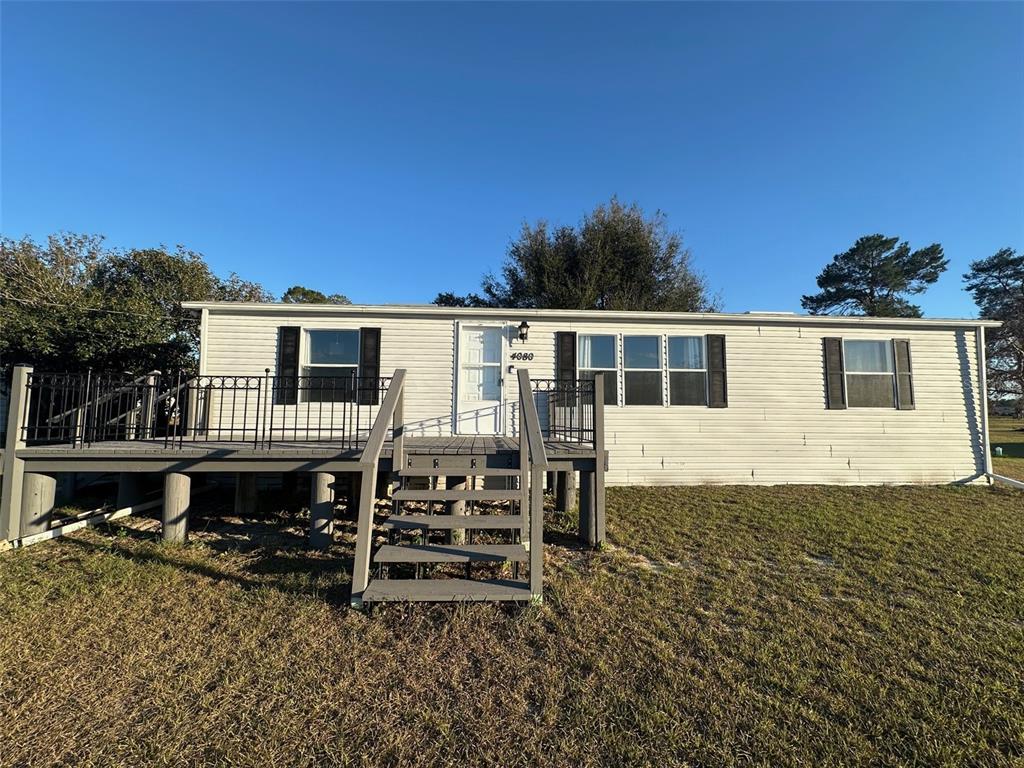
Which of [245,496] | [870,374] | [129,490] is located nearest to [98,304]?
[129,490]

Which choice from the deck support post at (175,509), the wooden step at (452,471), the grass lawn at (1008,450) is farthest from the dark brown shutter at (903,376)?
the deck support post at (175,509)

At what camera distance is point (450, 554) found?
11.1ft

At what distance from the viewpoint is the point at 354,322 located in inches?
301

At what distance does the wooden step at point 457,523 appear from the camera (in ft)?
11.7

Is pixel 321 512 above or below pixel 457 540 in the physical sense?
above

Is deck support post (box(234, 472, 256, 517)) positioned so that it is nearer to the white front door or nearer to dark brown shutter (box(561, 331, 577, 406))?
the white front door

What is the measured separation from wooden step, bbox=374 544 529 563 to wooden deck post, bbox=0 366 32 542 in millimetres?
3898

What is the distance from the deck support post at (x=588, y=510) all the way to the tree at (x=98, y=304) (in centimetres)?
1144

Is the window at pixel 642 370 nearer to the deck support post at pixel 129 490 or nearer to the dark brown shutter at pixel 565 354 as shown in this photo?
the dark brown shutter at pixel 565 354

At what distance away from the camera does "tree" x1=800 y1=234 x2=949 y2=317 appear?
2575 cm

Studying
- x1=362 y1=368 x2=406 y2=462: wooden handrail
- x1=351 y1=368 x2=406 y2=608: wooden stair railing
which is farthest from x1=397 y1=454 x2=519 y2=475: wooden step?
x1=351 y1=368 x2=406 y2=608: wooden stair railing

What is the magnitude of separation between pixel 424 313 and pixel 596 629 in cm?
588

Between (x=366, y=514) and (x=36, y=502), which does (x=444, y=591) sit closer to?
(x=366, y=514)

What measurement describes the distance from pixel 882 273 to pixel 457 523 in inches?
1262
